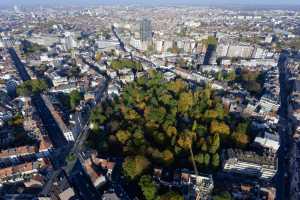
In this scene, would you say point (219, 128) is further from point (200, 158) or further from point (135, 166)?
point (135, 166)

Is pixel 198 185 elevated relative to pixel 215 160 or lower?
lower

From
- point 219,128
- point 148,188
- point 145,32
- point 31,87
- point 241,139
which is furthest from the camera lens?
point 145,32

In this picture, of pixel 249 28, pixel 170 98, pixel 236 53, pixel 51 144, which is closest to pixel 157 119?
pixel 170 98

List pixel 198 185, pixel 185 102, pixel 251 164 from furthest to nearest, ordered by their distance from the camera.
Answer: pixel 185 102 → pixel 251 164 → pixel 198 185

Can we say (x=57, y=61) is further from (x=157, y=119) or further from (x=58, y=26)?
(x=58, y=26)

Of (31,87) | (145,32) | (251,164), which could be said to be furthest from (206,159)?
(145,32)

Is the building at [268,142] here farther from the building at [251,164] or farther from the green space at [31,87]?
the green space at [31,87]
